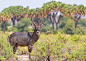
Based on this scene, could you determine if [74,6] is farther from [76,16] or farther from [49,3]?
[49,3]

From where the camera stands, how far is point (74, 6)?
1829 inches

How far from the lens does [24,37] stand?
853 cm

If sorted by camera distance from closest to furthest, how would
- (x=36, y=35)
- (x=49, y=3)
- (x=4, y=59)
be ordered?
(x=4, y=59) < (x=36, y=35) < (x=49, y=3)

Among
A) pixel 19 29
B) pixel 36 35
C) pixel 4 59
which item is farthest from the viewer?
pixel 19 29

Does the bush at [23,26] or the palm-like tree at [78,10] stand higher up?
the palm-like tree at [78,10]

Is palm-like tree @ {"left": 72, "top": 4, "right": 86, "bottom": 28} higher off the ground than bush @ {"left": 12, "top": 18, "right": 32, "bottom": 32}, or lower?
higher

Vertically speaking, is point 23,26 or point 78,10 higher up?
point 78,10

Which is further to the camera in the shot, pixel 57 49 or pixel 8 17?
pixel 8 17

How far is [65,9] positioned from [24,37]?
37.2 meters

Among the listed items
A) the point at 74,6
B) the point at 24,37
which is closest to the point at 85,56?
the point at 24,37

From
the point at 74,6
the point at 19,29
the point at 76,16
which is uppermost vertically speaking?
the point at 74,6

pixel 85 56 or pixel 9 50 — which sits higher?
pixel 9 50

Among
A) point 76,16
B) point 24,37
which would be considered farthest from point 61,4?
point 24,37

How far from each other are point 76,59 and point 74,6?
4100 cm
